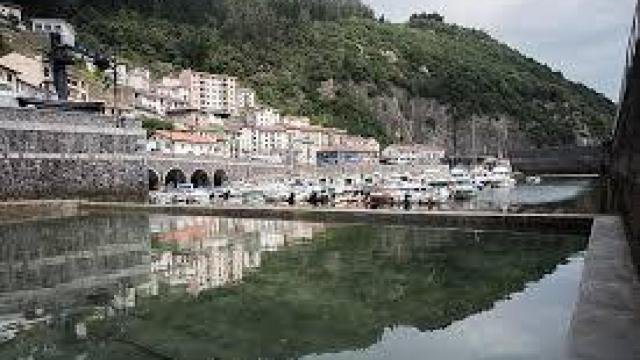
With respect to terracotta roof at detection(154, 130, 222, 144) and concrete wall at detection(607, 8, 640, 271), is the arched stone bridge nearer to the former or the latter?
terracotta roof at detection(154, 130, 222, 144)

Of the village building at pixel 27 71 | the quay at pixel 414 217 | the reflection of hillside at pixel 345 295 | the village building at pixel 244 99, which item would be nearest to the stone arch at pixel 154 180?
the village building at pixel 27 71

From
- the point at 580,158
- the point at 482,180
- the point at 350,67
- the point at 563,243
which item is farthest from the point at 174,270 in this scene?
the point at 350,67

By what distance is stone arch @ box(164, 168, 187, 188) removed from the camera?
64637 mm

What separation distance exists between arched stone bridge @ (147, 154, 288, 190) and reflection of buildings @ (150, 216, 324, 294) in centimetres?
3173

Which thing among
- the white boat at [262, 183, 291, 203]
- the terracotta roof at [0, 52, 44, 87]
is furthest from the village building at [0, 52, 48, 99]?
the white boat at [262, 183, 291, 203]

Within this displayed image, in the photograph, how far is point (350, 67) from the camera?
15662 cm

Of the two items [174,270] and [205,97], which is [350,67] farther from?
[174,270]

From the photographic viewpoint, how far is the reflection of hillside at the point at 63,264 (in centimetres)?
1247

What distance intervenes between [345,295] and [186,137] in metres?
72.4

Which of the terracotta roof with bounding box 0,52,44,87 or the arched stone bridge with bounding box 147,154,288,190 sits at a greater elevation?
the terracotta roof with bounding box 0,52,44,87

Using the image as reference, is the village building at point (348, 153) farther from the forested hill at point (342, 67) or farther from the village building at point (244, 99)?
the village building at point (244, 99)

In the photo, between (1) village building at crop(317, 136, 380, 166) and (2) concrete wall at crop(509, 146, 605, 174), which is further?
(1) village building at crop(317, 136, 380, 166)

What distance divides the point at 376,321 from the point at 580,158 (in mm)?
Answer: 41149

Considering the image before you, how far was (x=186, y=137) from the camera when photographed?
82.3 meters
